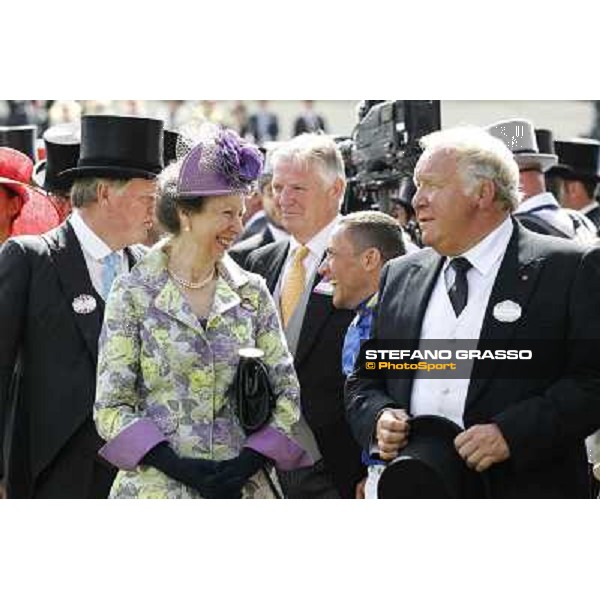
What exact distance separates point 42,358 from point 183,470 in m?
0.82

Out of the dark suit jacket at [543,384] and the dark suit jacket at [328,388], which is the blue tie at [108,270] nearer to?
the dark suit jacket at [328,388]

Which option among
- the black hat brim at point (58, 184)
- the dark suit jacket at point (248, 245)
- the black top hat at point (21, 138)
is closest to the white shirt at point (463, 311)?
the dark suit jacket at point (248, 245)

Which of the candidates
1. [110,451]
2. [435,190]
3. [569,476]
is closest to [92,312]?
[110,451]

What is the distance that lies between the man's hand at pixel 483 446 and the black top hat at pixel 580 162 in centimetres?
291

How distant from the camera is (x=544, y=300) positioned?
488 cm

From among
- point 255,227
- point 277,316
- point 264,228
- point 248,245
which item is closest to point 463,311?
point 277,316

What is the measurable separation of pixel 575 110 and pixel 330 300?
3.46 feet

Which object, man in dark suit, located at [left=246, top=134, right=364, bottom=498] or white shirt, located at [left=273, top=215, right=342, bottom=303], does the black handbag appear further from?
white shirt, located at [left=273, top=215, right=342, bottom=303]

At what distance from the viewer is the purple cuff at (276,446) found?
15.1 feet

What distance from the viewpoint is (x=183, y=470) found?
450 centimetres

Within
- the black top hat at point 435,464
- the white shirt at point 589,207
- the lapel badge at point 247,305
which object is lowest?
the black top hat at point 435,464

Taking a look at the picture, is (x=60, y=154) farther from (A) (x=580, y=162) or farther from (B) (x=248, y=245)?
(A) (x=580, y=162)

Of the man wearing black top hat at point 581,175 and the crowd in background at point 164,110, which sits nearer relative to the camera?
the crowd in background at point 164,110

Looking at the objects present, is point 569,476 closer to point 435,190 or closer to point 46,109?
point 435,190
